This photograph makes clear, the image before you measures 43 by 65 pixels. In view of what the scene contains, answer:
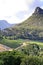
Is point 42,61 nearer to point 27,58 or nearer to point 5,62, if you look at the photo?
point 27,58

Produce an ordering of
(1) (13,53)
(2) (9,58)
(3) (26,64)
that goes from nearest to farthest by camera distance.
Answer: (3) (26,64)
(2) (9,58)
(1) (13,53)

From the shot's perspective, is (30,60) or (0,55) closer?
(30,60)

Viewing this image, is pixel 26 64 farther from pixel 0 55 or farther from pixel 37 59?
pixel 0 55

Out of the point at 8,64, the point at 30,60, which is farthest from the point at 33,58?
the point at 8,64

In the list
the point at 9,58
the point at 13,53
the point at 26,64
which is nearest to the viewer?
the point at 26,64

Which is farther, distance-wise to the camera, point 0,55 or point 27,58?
point 0,55

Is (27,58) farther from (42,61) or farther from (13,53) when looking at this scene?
(13,53)

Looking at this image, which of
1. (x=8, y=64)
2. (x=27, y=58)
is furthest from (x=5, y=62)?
(x=27, y=58)
